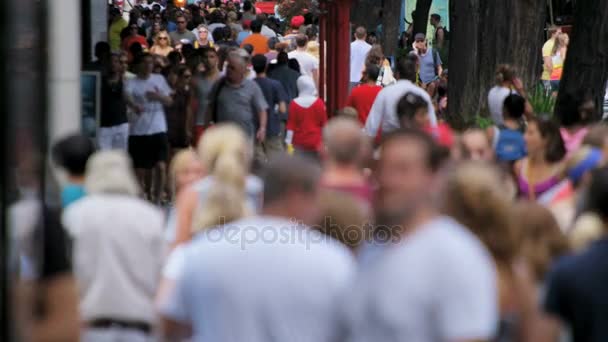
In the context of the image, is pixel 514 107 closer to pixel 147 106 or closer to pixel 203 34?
pixel 147 106

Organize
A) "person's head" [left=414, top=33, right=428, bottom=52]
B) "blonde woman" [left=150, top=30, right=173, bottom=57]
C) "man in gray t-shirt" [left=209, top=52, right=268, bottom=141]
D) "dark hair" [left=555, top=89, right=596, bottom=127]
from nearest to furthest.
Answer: "dark hair" [left=555, top=89, right=596, bottom=127]
"man in gray t-shirt" [left=209, top=52, right=268, bottom=141]
"blonde woman" [left=150, top=30, right=173, bottom=57]
"person's head" [left=414, top=33, right=428, bottom=52]

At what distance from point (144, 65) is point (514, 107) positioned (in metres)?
5.42

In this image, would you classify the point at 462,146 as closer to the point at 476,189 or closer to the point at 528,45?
the point at 476,189

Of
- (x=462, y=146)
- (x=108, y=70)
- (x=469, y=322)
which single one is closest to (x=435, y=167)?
(x=469, y=322)

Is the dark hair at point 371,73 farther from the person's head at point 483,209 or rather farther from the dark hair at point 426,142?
the dark hair at point 426,142

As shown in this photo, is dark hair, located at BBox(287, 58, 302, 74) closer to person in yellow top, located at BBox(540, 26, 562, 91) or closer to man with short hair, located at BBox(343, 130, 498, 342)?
person in yellow top, located at BBox(540, 26, 562, 91)

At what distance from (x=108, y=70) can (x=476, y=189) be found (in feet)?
35.6

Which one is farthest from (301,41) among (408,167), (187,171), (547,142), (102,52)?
(408,167)

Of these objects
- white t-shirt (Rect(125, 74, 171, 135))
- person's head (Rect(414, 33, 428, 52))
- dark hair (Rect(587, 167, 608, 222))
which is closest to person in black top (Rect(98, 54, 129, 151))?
white t-shirt (Rect(125, 74, 171, 135))

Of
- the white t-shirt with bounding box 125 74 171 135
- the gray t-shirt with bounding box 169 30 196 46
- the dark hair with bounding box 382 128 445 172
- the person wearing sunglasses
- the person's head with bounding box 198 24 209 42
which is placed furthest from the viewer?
the person's head with bounding box 198 24 209 42

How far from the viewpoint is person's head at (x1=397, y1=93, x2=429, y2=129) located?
10.9m

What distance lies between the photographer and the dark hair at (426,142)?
5.20 m

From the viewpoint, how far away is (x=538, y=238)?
623 cm

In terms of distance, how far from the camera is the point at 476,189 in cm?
557
